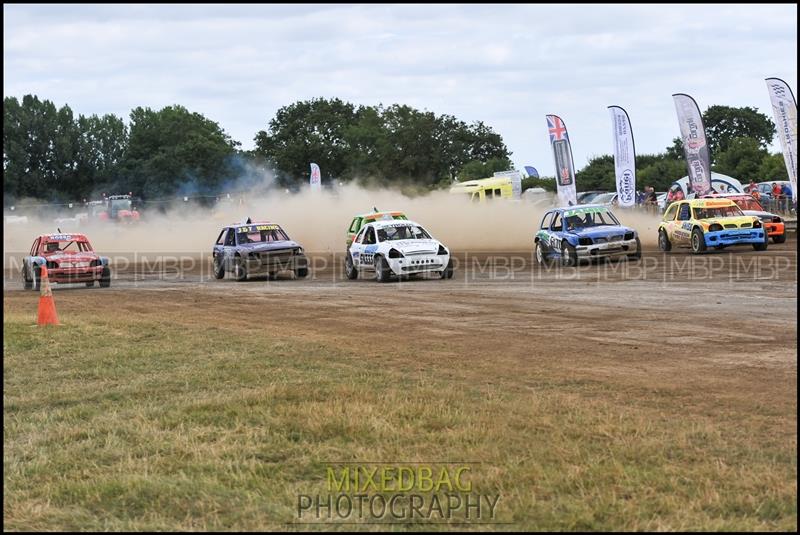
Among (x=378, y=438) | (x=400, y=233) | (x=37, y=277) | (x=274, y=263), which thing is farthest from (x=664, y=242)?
(x=378, y=438)

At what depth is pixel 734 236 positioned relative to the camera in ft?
84.9

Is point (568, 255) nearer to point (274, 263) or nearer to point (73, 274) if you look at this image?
point (274, 263)

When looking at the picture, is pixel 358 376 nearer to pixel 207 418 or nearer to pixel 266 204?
pixel 207 418

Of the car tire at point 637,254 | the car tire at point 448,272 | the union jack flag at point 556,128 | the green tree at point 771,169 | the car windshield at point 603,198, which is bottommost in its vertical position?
the car tire at point 448,272

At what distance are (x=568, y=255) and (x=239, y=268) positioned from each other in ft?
25.6

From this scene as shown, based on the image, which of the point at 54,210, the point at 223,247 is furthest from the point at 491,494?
the point at 54,210

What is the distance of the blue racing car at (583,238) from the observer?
80.7 ft

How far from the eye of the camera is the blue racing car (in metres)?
24.6

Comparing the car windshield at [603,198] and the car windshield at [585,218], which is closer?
the car windshield at [585,218]

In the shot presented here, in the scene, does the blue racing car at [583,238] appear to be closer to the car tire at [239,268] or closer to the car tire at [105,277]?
the car tire at [239,268]

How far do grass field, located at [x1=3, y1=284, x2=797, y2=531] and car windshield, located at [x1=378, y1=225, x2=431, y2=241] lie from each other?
39.4 feet

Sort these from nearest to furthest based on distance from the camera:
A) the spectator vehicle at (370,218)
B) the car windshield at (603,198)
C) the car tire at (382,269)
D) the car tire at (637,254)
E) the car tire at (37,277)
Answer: the car tire at (382,269) < the car tire at (637,254) < the car tire at (37,277) < the spectator vehicle at (370,218) < the car windshield at (603,198)

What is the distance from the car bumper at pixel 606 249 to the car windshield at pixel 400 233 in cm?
366

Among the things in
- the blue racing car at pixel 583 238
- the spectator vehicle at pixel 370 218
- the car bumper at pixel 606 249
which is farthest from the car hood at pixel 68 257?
the car bumper at pixel 606 249
